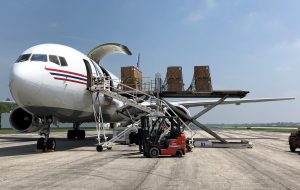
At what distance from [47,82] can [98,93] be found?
4.40m

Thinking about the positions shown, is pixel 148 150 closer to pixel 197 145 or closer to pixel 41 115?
pixel 41 115

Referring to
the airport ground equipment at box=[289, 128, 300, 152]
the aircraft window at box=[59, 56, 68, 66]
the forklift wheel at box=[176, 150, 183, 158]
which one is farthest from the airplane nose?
the airport ground equipment at box=[289, 128, 300, 152]

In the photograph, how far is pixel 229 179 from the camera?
8445 mm

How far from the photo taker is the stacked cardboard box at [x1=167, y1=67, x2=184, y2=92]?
20.4 meters

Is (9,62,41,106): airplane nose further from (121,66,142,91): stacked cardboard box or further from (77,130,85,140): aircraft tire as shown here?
(77,130,85,140): aircraft tire

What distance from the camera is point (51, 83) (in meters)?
14.9

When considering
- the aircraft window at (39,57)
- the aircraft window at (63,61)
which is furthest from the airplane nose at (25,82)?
the aircraft window at (63,61)

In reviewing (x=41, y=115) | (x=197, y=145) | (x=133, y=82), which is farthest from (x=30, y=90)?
(x=197, y=145)

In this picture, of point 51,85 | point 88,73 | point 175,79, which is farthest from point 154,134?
point 175,79

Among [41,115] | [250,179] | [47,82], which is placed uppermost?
[47,82]

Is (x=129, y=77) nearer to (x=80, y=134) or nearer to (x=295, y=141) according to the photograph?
(x=80, y=134)

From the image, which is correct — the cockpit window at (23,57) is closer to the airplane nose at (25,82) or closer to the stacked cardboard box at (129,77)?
the airplane nose at (25,82)

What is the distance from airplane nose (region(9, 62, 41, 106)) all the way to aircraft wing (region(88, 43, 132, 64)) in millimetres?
9312

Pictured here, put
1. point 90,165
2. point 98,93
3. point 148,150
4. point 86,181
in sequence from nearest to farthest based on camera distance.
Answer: point 86,181, point 90,165, point 148,150, point 98,93
